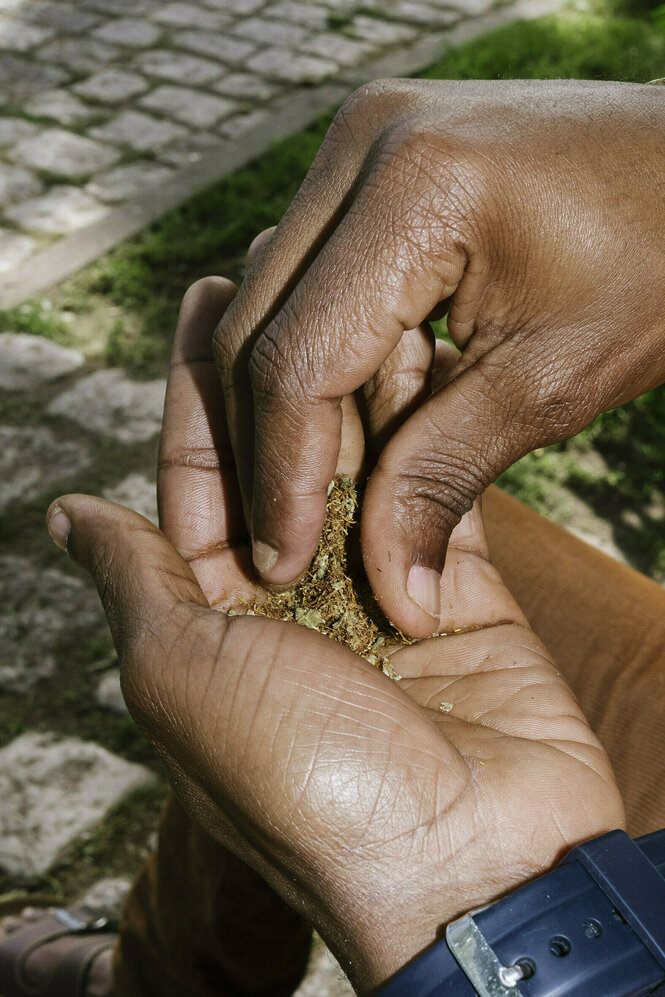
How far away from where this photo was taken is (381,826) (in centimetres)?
135

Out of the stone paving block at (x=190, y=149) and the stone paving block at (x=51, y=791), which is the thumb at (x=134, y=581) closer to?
the stone paving block at (x=51, y=791)

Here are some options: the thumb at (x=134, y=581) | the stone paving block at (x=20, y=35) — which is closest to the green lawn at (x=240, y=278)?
the thumb at (x=134, y=581)

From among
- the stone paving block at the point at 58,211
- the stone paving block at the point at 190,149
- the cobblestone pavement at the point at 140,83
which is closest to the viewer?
the stone paving block at the point at 58,211

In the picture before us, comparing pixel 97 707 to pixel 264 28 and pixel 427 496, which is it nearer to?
pixel 427 496

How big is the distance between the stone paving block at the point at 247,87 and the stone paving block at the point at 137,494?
11.2 ft

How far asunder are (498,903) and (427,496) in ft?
2.55

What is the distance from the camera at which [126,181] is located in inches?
205

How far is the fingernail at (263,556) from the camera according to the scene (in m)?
1.82

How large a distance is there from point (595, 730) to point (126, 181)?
4385 mm

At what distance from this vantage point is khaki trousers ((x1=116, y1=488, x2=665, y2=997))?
6.16ft

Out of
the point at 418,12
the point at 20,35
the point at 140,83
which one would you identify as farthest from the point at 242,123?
the point at 418,12

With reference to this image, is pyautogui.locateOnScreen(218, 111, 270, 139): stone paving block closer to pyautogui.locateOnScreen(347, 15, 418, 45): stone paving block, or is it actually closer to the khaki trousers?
pyautogui.locateOnScreen(347, 15, 418, 45): stone paving block

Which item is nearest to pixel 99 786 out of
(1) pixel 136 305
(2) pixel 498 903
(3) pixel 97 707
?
(3) pixel 97 707

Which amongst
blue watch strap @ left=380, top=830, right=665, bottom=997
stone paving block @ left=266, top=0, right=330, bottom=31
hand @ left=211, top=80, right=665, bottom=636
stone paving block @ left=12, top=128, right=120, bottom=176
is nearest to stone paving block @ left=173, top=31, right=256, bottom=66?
stone paving block @ left=266, top=0, right=330, bottom=31
